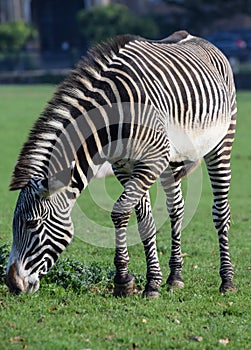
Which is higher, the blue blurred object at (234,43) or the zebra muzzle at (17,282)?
the zebra muzzle at (17,282)

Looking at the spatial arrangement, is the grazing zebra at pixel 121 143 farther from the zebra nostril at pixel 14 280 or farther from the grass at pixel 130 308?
the grass at pixel 130 308

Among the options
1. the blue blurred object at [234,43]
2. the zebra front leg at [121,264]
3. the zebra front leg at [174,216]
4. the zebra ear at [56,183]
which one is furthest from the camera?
the blue blurred object at [234,43]

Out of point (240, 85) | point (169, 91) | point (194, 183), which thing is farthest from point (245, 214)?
point (240, 85)

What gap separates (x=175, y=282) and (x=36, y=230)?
1.78m

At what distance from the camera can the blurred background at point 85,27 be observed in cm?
5122

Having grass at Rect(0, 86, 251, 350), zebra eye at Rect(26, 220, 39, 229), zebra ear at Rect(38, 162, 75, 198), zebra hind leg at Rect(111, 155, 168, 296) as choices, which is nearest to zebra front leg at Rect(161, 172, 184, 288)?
grass at Rect(0, 86, 251, 350)

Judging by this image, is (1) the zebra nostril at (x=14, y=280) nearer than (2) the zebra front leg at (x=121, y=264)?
Yes

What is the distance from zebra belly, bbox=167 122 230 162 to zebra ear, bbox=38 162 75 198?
3.90 ft

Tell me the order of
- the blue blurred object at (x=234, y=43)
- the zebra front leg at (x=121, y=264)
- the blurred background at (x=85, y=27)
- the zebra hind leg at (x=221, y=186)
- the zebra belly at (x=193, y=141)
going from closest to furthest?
the zebra front leg at (x=121, y=264)
the zebra belly at (x=193, y=141)
the zebra hind leg at (x=221, y=186)
the blue blurred object at (x=234, y=43)
the blurred background at (x=85, y=27)

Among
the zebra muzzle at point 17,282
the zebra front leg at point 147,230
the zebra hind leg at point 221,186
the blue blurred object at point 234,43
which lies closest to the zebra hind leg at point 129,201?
the zebra front leg at point 147,230

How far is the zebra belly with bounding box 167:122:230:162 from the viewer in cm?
757

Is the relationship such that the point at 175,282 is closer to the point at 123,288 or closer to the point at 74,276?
the point at 123,288

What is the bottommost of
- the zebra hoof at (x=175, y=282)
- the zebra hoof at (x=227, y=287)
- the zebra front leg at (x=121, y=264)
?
the zebra hoof at (x=175, y=282)

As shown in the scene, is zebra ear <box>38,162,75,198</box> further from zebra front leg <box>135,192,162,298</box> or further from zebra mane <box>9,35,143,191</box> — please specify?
zebra front leg <box>135,192,162,298</box>
